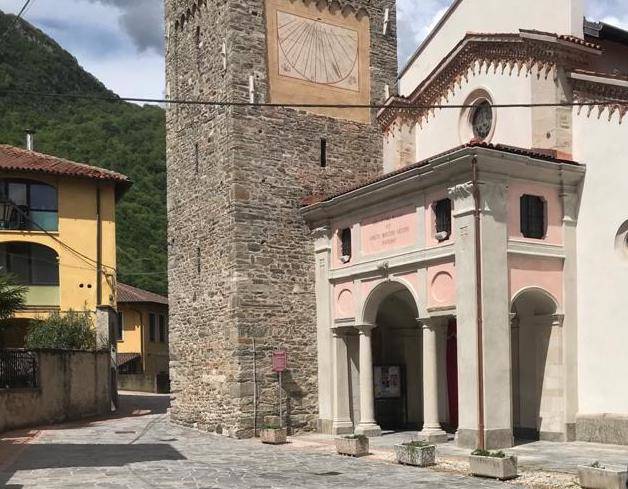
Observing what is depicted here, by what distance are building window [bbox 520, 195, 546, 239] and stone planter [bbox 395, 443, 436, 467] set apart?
5196mm

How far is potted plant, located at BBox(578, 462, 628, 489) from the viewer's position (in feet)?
35.0

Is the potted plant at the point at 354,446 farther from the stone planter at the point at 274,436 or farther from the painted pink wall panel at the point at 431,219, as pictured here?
the painted pink wall panel at the point at 431,219

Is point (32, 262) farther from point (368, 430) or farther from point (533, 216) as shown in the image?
point (533, 216)

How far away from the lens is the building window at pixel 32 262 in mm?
29953

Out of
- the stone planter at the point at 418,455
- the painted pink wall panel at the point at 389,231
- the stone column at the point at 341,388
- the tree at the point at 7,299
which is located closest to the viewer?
the stone planter at the point at 418,455

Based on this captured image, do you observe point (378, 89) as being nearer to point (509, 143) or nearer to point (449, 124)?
point (449, 124)

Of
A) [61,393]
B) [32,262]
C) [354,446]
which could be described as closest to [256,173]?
[354,446]

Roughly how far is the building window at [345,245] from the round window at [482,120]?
3954mm

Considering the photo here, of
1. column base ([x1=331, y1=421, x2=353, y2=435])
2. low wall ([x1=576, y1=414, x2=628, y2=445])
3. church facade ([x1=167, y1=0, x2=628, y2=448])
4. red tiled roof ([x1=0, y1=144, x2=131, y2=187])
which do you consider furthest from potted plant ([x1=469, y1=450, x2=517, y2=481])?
red tiled roof ([x1=0, y1=144, x2=131, y2=187])

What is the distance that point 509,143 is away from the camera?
61.0ft

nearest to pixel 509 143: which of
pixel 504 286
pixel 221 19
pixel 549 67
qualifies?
pixel 549 67

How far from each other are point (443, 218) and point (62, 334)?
1485 centimetres

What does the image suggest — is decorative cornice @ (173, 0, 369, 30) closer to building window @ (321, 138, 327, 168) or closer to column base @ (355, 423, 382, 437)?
→ building window @ (321, 138, 327, 168)

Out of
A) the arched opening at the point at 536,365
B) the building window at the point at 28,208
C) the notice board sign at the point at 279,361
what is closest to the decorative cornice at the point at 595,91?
the arched opening at the point at 536,365
